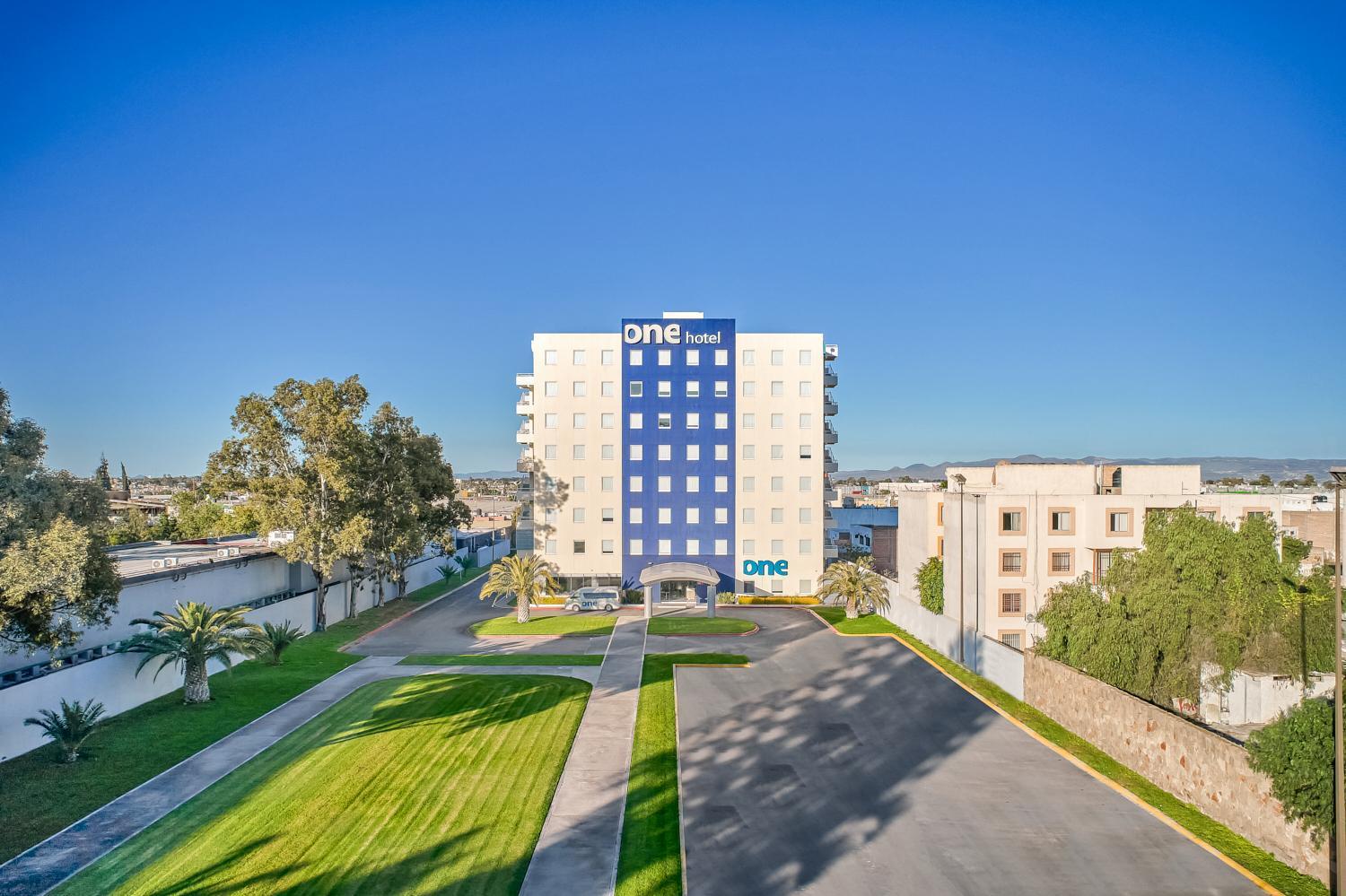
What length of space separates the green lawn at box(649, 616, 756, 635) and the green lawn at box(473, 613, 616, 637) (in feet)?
9.73

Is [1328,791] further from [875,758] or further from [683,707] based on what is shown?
[683,707]

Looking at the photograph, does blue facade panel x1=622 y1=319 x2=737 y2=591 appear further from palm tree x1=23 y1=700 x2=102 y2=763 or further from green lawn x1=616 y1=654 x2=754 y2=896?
palm tree x1=23 y1=700 x2=102 y2=763

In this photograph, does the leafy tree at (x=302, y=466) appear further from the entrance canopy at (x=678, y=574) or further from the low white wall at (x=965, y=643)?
the low white wall at (x=965, y=643)

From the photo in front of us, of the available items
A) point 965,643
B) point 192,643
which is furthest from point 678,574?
point 192,643

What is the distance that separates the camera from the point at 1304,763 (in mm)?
15664

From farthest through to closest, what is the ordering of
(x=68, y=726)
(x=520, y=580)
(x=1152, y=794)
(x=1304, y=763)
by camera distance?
(x=520, y=580)
(x=68, y=726)
(x=1152, y=794)
(x=1304, y=763)

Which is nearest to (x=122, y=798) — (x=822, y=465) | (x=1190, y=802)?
(x=1190, y=802)

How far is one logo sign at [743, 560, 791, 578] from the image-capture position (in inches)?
2237

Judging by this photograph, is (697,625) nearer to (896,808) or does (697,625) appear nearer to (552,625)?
(552,625)

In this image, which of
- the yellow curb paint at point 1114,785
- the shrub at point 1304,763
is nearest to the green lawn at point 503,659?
the yellow curb paint at point 1114,785

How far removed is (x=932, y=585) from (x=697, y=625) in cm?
1410

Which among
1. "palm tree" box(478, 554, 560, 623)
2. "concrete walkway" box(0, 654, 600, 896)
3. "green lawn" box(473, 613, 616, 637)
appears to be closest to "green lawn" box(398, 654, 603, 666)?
"concrete walkway" box(0, 654, 600, 896)

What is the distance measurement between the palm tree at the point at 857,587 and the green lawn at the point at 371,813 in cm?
2370

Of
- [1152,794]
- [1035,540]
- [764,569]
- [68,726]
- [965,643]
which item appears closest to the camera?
[1152,794]
